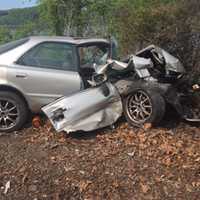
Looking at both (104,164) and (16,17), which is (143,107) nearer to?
(104,164)

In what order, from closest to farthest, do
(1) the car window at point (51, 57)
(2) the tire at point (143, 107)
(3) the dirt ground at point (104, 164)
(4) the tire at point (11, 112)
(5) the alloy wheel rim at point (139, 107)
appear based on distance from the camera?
(3) the dirt ground at point (104, 164)
(2) the tire at point (143, 107)
(5) the alloy wheel rim at point (139, 107)
(4) the tire at point (11, 112)
(1) the car window at point (51, 57)

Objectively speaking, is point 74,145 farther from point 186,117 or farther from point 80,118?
point 186,117

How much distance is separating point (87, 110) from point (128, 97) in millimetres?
651

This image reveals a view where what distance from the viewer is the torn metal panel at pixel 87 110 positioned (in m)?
7.32

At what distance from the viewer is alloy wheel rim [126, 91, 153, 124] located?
7.29 metres

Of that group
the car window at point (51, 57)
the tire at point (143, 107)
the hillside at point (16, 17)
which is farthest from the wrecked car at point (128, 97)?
the hillside at point (16, 17)

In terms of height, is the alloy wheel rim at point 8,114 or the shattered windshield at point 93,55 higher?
the shattered windshield at point 93,55

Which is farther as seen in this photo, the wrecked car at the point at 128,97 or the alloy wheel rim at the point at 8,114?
the alloy wheel rim at the point at 8,114

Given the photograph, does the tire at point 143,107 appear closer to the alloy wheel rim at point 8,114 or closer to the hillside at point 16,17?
the alloy wheel rim at point 8,114

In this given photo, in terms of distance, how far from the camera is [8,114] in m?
7.70

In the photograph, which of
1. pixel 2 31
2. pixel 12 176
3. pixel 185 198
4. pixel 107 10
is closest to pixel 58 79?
pixel 12 176

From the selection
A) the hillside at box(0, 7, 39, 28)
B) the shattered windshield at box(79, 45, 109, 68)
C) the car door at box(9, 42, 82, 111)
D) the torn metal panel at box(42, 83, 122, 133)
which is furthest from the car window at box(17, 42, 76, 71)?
the hillside at box(0, 7, 39, 28)

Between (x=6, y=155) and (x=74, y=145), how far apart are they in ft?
3.15

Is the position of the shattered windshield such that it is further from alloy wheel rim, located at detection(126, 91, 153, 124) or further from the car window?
alloy wheel rim, located at detection(126, 91, 153, 124)
